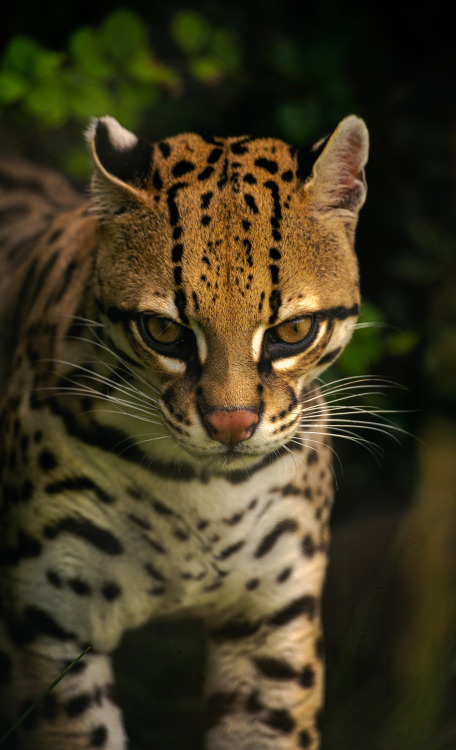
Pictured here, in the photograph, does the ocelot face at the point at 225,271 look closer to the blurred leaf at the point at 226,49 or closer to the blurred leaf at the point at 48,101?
the blurred leaf at the point at 48,101

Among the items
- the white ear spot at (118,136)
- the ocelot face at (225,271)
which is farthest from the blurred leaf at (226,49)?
the white ear spot at (118,136)

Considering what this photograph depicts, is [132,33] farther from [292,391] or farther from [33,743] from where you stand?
[33,743]

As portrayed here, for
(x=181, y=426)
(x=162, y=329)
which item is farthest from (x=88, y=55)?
(x=181, y=426)

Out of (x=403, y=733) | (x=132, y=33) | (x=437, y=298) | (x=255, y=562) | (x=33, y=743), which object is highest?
(x=132, y=33)

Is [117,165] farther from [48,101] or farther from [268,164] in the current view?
[48,101]

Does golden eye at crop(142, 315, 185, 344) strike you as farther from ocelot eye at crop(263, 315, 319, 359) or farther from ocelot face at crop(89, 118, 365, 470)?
ocelot eye at crop(263, 315, 319, 359)

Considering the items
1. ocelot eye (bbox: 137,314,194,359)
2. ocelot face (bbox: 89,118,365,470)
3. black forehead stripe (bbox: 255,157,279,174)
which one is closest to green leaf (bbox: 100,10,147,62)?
ocelot face (bbox: 89,118,365,470)

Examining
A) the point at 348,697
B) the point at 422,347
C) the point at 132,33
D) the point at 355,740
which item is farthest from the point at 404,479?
the point at 132,33

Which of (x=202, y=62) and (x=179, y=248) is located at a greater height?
(x=202, y=62)
